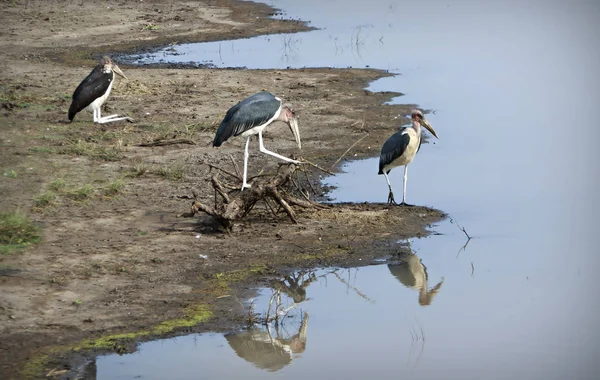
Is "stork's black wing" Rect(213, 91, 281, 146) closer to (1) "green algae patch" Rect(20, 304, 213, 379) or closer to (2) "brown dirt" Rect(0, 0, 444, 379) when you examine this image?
(2) "brown dirt" Rect(0, 0, 444, 379)

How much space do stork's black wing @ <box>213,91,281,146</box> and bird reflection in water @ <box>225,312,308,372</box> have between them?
330cm

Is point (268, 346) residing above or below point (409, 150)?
below

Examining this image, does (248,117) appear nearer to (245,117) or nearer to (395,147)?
(245,117)

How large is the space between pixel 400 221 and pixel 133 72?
9.02 meters

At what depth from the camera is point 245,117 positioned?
11.3 m

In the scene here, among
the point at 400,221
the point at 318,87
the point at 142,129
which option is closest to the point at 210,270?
the point at 400,221

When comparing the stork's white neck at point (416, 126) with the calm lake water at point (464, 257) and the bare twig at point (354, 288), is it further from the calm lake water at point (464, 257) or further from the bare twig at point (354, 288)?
the bare twig at point (354, 288)

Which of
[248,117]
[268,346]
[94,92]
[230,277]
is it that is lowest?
[268,346]

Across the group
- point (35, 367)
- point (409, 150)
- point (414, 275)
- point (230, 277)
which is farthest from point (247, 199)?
point (35, 367)

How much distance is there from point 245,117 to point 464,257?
2827mm

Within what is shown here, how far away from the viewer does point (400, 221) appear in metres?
11.4

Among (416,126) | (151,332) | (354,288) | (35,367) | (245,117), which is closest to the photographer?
(35,367)

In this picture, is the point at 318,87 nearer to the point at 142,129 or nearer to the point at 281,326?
the point at 142,129

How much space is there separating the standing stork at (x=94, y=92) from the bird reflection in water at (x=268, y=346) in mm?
6694
